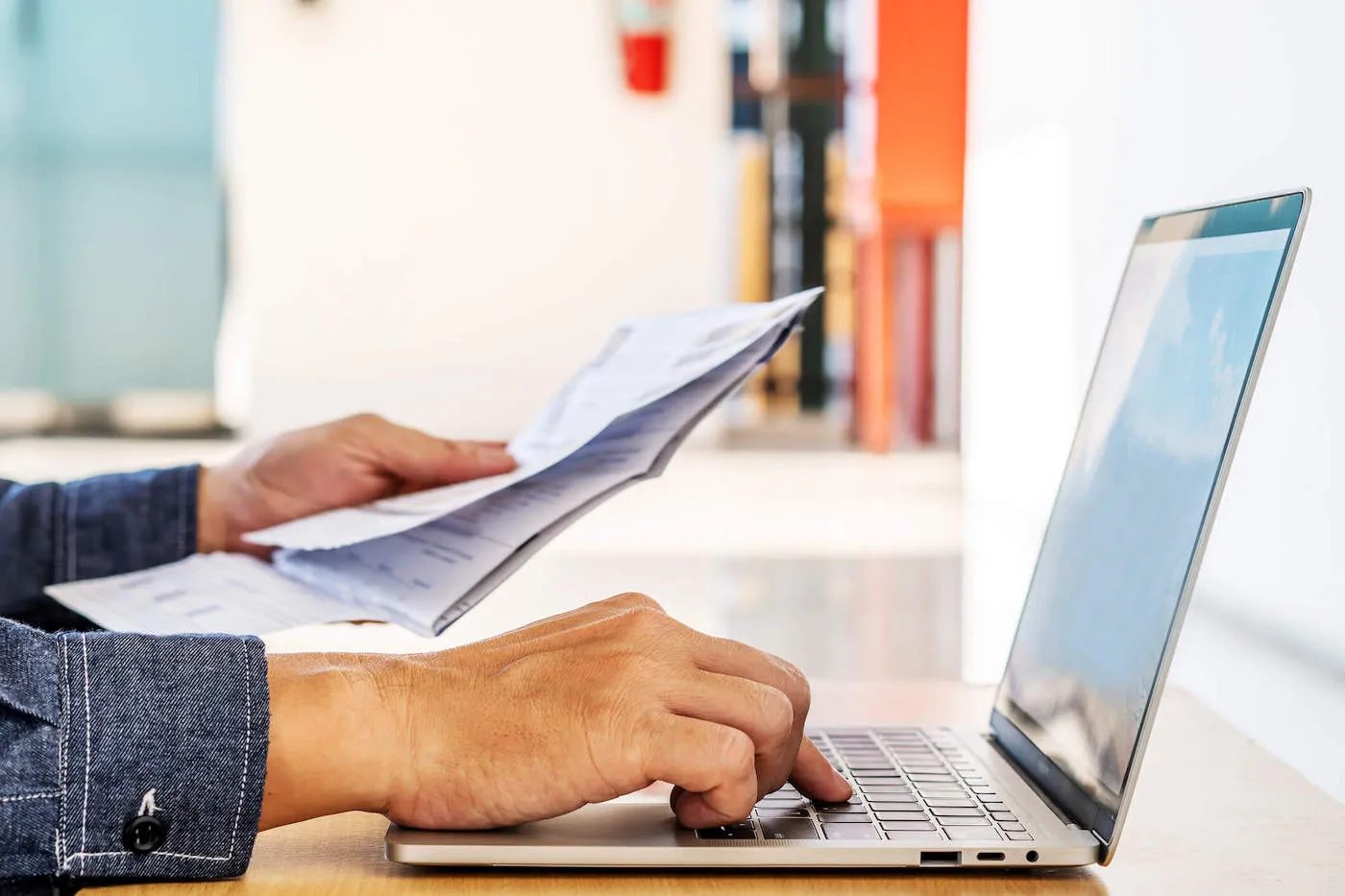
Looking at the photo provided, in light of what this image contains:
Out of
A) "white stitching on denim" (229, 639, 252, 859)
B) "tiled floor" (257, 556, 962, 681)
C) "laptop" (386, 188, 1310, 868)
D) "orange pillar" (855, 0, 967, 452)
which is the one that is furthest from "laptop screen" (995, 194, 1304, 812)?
"orange pillar" (855, 0, 967, 452)

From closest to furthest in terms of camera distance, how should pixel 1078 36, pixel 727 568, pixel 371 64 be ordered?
pixel 1078 36 → pixel 727 568 → pixel 371 64

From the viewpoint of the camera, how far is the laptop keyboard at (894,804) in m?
0.39

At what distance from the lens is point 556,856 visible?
37 centimetres

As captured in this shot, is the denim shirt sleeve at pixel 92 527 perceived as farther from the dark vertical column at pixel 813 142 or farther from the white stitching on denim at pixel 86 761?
the dark vertical column at pixel 813 142

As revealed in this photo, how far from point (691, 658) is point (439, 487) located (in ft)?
1.24

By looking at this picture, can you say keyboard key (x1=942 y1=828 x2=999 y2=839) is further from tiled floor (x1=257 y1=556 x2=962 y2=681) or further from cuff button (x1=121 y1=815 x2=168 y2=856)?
tiled floor (x1=257 y1=556 x2=962 y2=681)

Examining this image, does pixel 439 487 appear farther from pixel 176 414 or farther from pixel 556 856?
pixel 176 414

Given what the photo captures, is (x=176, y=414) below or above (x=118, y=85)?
below

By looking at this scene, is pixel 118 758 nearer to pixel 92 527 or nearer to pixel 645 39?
pixel 92 527

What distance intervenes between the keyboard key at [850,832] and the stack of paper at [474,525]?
23 centimetres

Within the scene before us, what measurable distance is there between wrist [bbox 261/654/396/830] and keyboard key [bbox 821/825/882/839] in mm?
123

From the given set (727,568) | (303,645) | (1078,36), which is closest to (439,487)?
(303,645)

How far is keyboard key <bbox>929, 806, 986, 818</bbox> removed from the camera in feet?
1.33

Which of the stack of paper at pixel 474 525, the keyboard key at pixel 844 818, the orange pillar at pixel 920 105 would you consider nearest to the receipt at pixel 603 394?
the stack of paper at pixel 474 525
